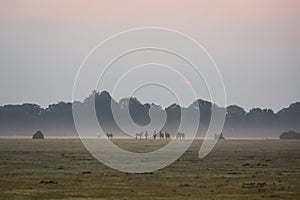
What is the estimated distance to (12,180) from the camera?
46594mm

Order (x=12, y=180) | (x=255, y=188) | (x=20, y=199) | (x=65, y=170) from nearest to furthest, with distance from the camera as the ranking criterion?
1. (x=20, y=199)
2. (x=255, y=188)
3. (x=12, y=180)
4. (x=65, y=170)

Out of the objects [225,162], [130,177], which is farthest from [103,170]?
[225,162]

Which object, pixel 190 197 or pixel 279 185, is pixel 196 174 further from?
pixel 190 197

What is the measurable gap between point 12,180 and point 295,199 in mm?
18104

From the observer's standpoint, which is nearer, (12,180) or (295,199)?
(295,199)

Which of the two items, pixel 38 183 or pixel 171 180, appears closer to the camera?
pixel 38 183

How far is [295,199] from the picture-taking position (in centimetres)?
3791

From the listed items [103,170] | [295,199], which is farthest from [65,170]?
[295,199]

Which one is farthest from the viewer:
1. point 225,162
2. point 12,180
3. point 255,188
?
point 225,162

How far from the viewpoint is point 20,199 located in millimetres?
37656

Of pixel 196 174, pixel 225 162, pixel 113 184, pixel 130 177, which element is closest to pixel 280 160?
pixel 225 162

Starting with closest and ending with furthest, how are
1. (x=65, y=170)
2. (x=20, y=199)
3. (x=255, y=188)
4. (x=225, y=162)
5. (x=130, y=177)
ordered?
(x=20, y=199) < (x=255, y=188) < (x=130, y=177) < (x=65, y=170) < (x=225, y=162)

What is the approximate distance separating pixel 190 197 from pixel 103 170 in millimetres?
18532

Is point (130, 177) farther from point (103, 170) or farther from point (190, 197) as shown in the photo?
point (190, 197)
